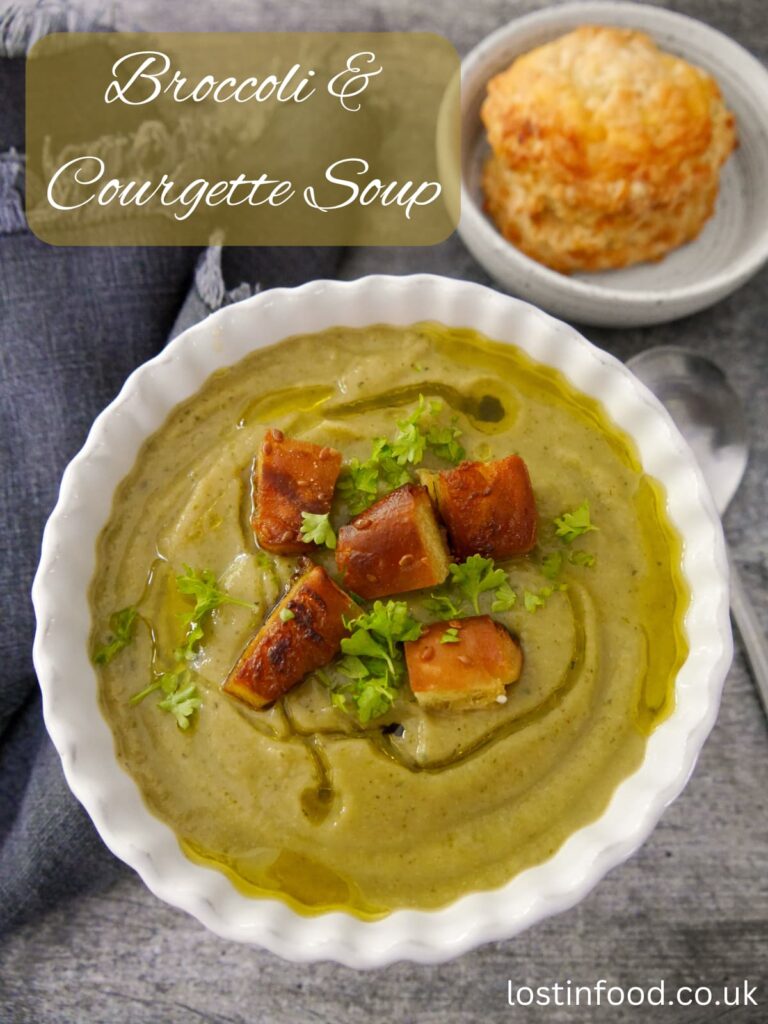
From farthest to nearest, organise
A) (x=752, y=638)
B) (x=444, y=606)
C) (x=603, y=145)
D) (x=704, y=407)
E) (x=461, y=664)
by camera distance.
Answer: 1. (x=704, y=407)
2. (x=752, y=638)
3. (x=603, y=145)
4. (x=444, y=606)
5. (x=461, y=664)

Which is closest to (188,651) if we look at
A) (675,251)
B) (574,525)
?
(574,525)

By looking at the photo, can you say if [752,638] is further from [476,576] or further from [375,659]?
[375,659]

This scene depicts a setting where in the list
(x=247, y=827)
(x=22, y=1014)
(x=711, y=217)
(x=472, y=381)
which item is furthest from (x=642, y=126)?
(x=22, y=1014)

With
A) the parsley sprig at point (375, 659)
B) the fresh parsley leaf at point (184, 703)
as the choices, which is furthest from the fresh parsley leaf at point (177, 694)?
the parsley sprig at point (375, 659)

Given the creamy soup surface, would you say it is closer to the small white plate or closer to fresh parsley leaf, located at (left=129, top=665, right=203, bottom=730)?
fresh parsley leaf, located at (left=129, top=665, right=203, bottom=730)

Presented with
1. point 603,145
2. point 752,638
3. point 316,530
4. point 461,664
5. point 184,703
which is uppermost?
point 603,145

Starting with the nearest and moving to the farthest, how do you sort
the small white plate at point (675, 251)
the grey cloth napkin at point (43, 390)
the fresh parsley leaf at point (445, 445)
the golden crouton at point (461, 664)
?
the golden crouton at point (461, 664)
the fresh parsley leaf at point (445, 445)
the grey cloth napkin at point (43, 390)
the small white plate at point (675, 251)

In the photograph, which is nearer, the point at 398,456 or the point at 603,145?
the point at 398,456

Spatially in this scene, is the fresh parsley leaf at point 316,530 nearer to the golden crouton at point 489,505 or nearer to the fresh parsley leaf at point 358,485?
the fresh parsley leaf at point 358,485

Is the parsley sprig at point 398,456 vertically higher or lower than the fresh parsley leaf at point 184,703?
higher
